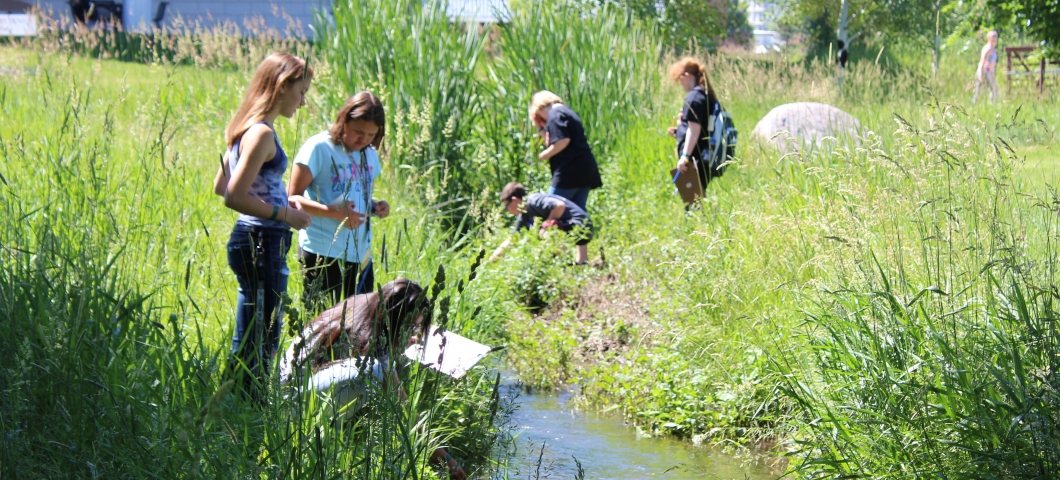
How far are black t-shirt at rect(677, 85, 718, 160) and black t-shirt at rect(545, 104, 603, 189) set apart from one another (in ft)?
2.94

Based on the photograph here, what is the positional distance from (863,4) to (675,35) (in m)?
6.62

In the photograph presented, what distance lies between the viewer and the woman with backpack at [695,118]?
821 cm

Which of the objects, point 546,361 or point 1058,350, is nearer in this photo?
point 1058,350

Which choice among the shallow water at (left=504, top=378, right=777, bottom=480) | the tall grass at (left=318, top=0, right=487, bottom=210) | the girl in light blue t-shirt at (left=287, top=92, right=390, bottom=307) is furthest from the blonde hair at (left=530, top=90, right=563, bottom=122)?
the girl in light blue t-shirt at (left=287, top=92, right=390, bottom=307)

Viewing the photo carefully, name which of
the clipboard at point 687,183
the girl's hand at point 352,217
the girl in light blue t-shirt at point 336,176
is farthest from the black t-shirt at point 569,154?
the girl's hand at point 352,217

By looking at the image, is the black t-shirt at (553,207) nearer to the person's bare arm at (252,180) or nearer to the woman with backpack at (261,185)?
the woman with backpack at (261,185)

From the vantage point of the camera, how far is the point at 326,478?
2.38 metres

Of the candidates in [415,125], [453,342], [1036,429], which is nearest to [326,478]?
[453,342]

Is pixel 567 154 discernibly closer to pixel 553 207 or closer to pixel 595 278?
pixel 553 207

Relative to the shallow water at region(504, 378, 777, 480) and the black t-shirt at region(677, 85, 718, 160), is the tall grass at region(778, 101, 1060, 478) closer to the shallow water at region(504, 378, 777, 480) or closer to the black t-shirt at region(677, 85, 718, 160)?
the shallow water at region(504, 378, 777, 480)

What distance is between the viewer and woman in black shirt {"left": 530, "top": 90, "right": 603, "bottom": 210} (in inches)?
313

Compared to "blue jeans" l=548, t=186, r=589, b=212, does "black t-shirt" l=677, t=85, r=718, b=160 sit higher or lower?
higher

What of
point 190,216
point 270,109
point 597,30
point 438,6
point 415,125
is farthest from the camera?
point 597,30

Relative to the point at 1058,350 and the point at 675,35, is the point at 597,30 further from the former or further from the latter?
the point at 675,35
